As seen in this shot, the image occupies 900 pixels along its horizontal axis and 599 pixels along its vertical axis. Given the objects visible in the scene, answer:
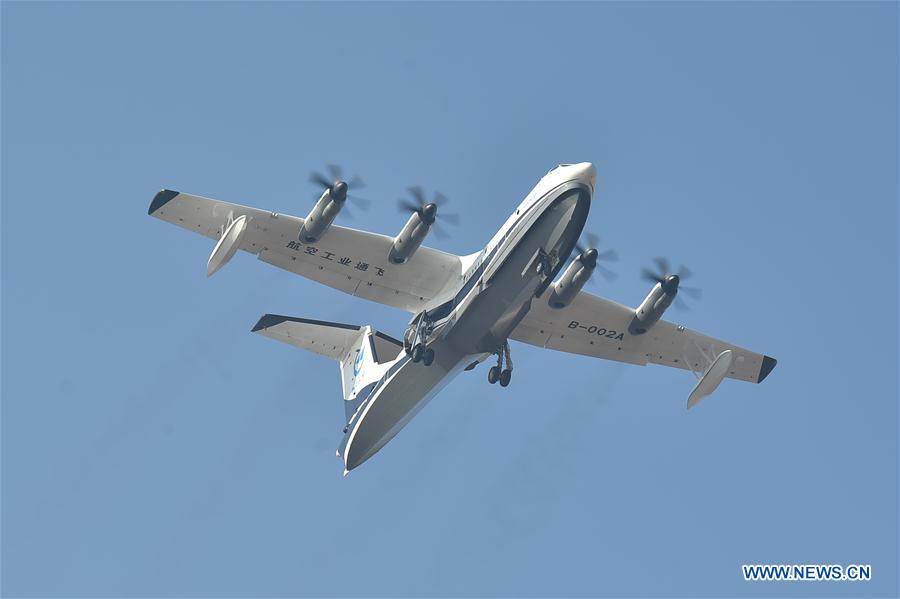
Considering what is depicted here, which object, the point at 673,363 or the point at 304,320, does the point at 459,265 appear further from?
the point at 673,363

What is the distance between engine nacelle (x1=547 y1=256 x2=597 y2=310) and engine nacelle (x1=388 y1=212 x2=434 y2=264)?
3580 mm

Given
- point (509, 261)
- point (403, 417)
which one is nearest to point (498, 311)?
point (509, 261)

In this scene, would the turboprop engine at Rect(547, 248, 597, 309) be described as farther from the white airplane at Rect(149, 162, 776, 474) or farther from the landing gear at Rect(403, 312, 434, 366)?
the landing gear at Rect(403, 312, 434, 366)

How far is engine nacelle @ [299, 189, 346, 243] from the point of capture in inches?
1194

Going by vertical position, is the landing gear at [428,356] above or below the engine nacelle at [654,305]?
below

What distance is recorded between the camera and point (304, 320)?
3425cm

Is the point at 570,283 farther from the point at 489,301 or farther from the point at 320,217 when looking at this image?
the point at 320,217

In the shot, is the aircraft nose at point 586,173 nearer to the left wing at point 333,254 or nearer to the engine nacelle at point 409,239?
the engine nacelle at point 409,239

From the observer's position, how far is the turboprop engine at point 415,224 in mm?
30547

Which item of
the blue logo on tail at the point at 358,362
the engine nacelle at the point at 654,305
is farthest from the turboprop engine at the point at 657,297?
the blue logo on tail at the point at 358,362

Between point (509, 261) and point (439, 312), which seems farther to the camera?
point (439, 312)

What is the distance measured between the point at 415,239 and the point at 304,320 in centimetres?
463

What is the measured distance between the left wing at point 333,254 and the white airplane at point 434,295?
0.02m

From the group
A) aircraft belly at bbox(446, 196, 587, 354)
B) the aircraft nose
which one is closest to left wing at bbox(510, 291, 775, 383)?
aircraft belly at bbox(446, 196, 587, 354)
